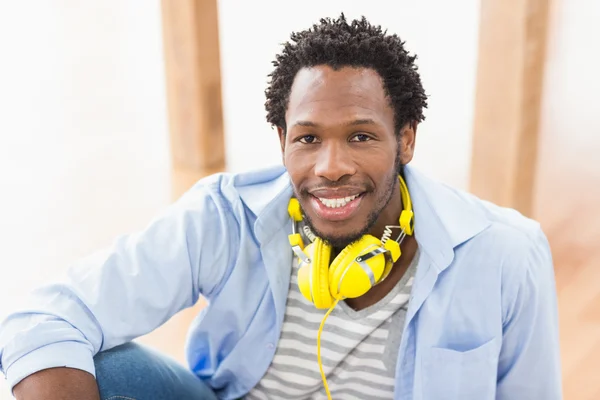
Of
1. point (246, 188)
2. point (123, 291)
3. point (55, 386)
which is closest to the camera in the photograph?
point (55, 386)

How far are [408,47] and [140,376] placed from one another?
13.3 feet

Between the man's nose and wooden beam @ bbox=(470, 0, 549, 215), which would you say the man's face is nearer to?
the man's nose

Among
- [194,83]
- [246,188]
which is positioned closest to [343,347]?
[246,188]

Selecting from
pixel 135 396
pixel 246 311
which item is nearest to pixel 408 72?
pixel 246 311

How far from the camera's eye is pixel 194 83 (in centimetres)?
386

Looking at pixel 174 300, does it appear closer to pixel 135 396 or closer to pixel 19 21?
pixel 135 396

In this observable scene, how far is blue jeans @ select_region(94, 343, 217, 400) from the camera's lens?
169 cm

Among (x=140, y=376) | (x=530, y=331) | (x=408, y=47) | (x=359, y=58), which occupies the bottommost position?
(x=140, y=376)

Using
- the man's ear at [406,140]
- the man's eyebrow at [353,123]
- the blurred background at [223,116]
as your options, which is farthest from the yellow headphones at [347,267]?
the blurred background at [223,116]

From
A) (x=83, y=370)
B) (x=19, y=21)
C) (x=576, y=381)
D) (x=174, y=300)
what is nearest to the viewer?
(x=83, y=370)

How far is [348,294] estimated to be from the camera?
166 centimetres

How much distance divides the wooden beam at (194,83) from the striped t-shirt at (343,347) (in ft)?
7.18

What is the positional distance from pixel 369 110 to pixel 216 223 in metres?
0.44

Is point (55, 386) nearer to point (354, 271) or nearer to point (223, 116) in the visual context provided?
point (354, 271)
